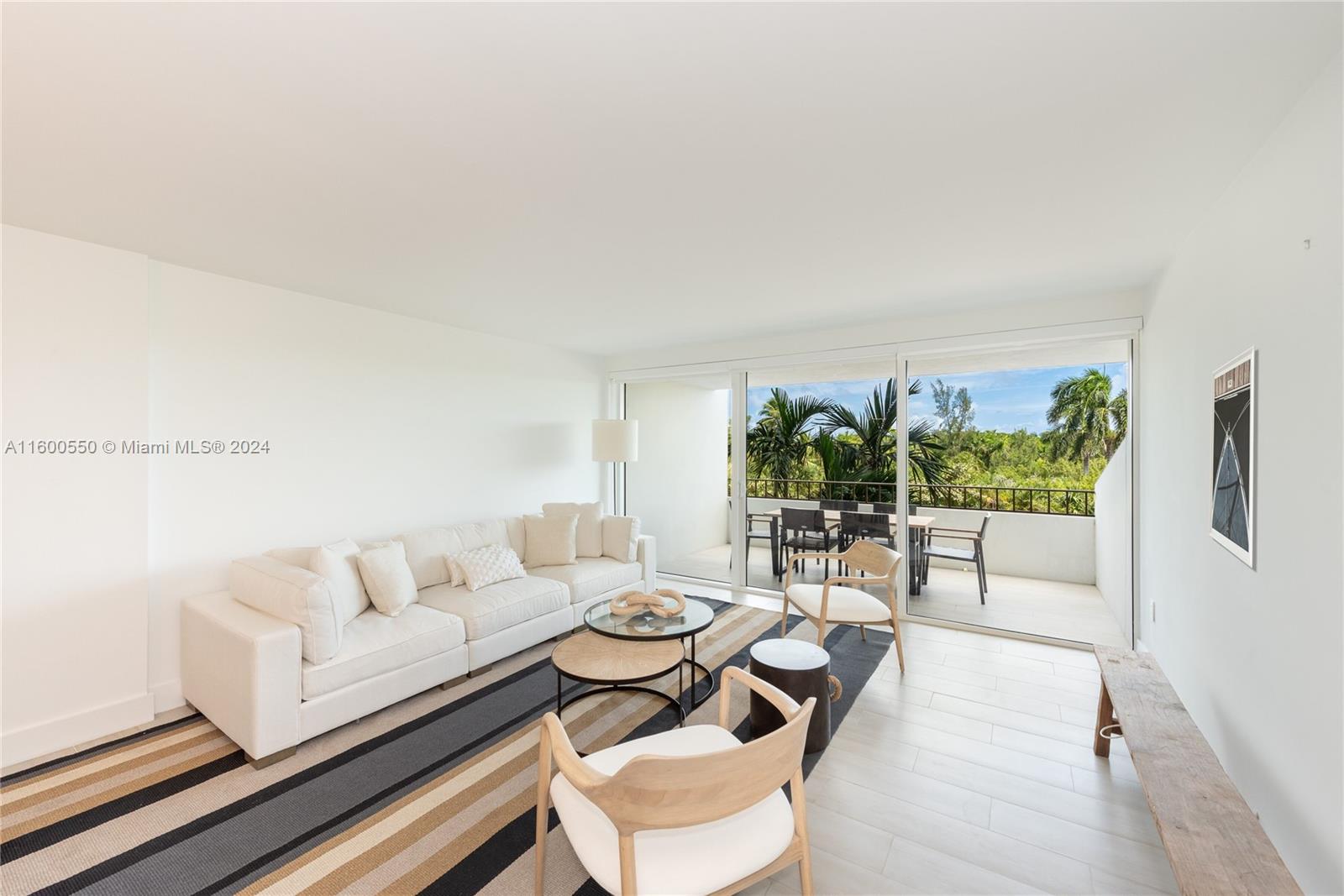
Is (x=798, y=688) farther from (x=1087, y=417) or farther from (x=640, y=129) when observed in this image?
(x=1087, y=417)

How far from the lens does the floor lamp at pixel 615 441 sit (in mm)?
5516

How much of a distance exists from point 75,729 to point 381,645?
4.68 ft

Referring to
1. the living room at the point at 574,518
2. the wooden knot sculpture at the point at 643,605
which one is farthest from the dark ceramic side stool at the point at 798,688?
the wooden knot sculpture at the point at 643,605

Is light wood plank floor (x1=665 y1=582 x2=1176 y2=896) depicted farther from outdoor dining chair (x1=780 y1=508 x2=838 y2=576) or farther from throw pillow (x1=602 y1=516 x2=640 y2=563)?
throw pillow (x1=602 y1=516 x2=640 y2=563)

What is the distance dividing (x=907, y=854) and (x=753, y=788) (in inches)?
42.9

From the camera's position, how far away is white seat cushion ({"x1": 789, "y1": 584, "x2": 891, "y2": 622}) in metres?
3.44

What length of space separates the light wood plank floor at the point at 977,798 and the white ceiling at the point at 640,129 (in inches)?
97.8

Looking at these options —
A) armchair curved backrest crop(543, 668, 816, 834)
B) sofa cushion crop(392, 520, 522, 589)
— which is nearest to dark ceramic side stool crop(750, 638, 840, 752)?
armchair curved backrest crop(543, 668, 816, 834)

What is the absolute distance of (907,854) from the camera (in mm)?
1937

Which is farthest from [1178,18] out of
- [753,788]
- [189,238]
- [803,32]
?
[189,238]

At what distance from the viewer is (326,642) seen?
2.68 metres

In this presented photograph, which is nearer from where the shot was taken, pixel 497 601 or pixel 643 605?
pixel 643 605

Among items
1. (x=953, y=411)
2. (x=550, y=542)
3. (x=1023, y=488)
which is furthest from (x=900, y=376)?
(x=550, y=542)

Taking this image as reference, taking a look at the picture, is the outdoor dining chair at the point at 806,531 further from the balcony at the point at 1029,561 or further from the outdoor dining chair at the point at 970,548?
the outdoor dining chair at the point at 970,548
